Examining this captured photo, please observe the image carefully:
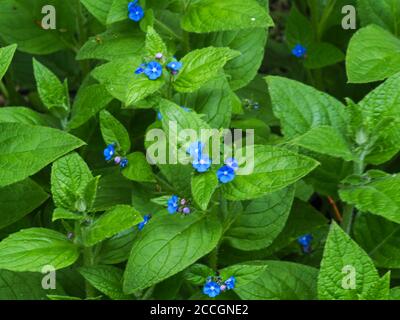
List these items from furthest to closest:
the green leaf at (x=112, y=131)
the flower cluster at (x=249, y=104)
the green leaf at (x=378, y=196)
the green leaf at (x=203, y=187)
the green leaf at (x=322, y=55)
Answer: the green leaf at (x=322, y=55) < the flower cluster at (x=249, y=104) < the green leaf at (x=112, y=131) < the green leaf at (x=378, y=196) < the green leaf at (x=203, y=187)

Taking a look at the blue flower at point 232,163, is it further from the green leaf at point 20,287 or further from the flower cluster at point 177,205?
the green leaf at point 20,287

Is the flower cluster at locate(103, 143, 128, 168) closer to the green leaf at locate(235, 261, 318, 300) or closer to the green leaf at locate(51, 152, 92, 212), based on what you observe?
the green leaf at locate(51, 152, 92, 212)

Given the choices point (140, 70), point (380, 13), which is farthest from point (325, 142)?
point (380, 13)

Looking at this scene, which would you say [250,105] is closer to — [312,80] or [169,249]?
[312,80]

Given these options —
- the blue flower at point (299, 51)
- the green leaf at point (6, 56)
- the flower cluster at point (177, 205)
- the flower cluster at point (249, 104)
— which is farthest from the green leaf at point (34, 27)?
the flower cluster at point (177, 205)

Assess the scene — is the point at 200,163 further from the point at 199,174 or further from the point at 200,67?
the point at 200,67

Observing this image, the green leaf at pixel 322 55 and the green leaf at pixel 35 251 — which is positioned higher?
the green leaf at pixel 322 55

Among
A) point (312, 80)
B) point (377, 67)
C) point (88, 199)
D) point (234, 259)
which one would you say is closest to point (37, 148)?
point (88, 199)
